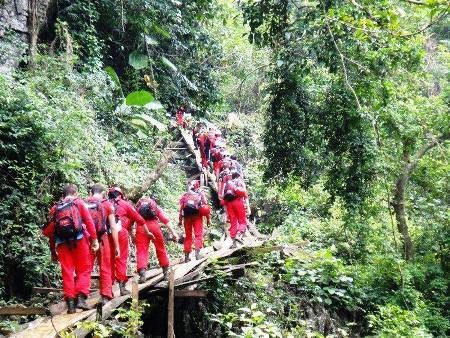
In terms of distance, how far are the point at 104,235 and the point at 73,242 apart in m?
0.63

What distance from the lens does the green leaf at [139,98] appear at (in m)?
12.1

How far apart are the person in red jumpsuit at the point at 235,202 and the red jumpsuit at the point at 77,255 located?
4.39m

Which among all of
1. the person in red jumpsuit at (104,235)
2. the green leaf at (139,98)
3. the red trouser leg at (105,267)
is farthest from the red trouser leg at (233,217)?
the red trouser leg at (105,267)

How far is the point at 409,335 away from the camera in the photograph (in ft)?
30.9

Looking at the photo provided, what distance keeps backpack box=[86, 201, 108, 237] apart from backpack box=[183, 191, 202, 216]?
2.59 metres

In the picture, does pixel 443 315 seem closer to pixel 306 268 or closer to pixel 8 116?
pixel 306 268

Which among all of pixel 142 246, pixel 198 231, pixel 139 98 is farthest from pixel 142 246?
pixel 139 98

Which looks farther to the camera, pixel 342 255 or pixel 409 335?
pixel 342 255

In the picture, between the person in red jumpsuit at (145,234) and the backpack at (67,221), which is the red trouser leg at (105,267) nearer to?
the backpack at (67,221)

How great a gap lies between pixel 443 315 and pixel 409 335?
4.87 metres

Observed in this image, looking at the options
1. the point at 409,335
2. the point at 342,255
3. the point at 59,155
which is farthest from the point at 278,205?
the point at 59,155

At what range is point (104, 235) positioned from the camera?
6629 mm

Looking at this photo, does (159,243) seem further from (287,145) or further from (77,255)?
(287,145)

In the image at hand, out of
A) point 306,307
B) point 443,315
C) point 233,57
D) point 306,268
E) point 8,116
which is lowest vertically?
point 443,315
